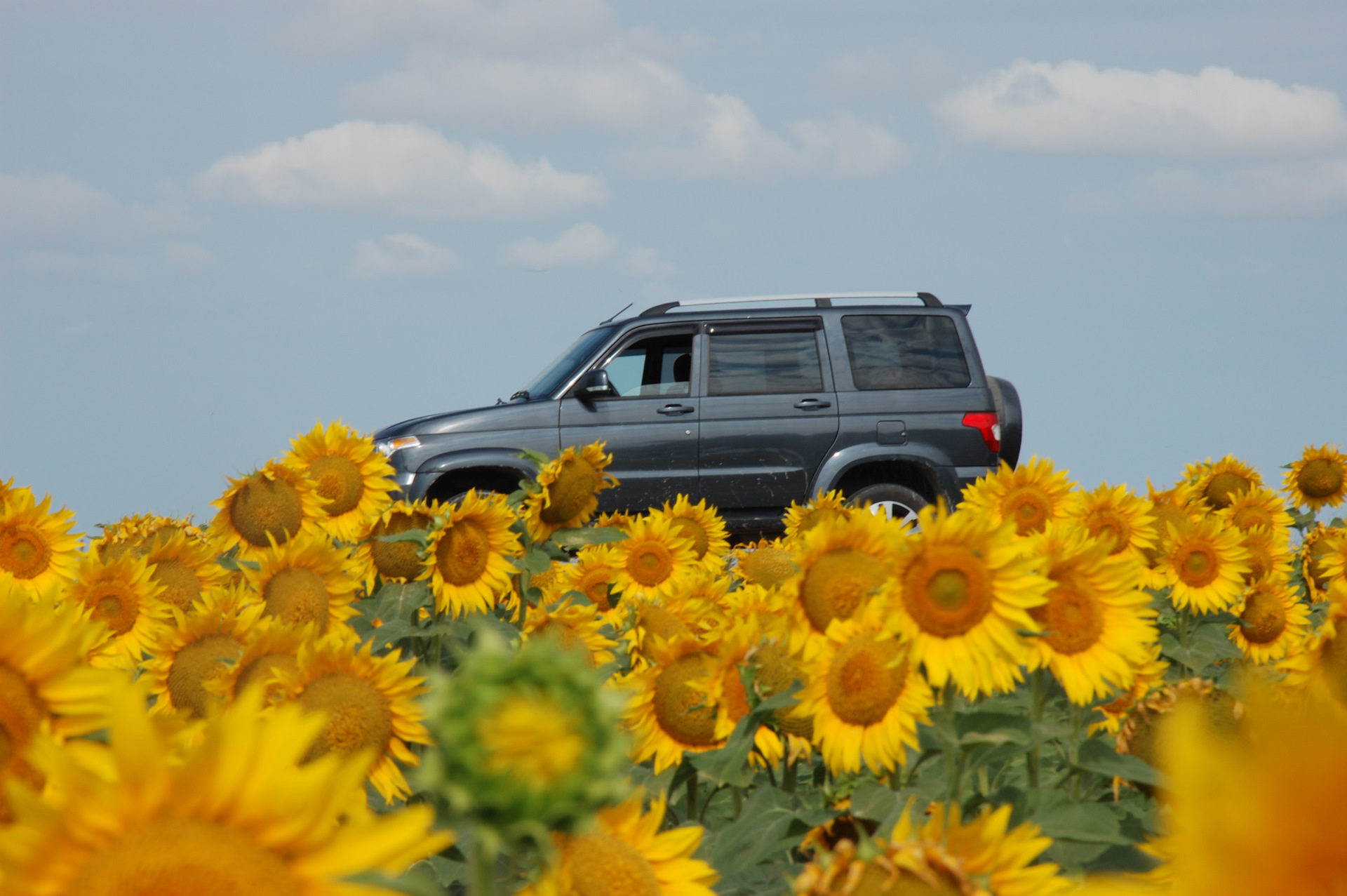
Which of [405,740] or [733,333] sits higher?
[733,333]

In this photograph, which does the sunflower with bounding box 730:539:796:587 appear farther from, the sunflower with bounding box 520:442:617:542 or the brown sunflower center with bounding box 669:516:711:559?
the brown sunflower center with bounding box 669:516:711:559

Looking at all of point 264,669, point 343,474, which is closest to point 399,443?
point 343,474

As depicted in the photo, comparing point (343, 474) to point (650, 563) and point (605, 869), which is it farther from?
point (605, 869)

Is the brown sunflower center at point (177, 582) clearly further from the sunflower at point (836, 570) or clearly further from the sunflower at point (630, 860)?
the sunflower at point (630, 860)

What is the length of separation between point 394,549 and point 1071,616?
80.9 inches

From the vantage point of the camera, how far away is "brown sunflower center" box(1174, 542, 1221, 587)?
4.37 meters

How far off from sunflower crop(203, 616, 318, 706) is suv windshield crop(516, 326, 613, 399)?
7780mm

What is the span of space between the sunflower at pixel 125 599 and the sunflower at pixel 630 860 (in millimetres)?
2053

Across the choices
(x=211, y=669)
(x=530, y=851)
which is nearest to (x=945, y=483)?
(x=211, y=669)

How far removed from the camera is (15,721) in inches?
40.1

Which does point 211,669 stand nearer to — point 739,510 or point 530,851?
point 530,851

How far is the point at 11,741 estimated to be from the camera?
3.35ft

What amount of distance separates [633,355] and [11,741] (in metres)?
9.32

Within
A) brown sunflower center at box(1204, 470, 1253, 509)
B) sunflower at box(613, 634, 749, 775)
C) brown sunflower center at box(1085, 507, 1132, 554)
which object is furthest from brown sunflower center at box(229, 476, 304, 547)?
brown sunflower center at box(1204, 470, 1253, 509)
